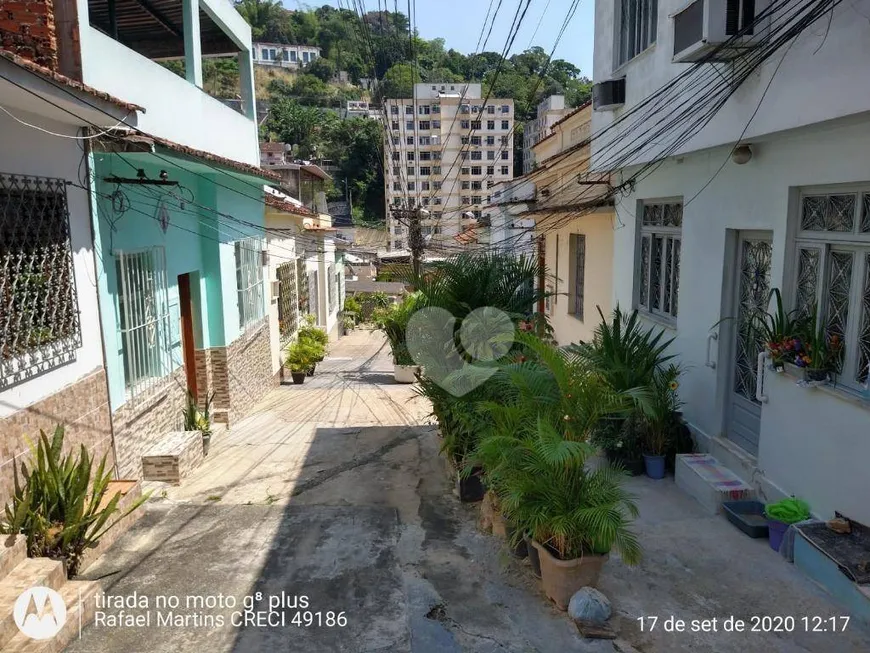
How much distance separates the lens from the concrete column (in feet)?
26.0

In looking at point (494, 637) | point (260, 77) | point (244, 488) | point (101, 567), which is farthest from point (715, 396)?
point (260, 77)

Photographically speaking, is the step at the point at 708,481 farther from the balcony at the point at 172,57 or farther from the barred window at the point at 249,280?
the barred window at the point at 249,280

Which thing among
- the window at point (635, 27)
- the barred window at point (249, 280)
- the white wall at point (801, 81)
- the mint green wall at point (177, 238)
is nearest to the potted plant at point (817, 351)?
the white wall at point (801, 81)

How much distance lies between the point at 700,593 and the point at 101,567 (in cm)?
414

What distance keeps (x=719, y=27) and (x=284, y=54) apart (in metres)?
107

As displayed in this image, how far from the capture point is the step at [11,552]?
151 inches

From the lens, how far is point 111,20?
7484 mm

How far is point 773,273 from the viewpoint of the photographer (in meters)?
5.23

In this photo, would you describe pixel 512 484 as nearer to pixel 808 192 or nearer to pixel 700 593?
pixel 700 593

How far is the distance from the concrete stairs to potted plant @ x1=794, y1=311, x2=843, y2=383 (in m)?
5.04

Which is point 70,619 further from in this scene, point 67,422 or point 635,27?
point 635,27

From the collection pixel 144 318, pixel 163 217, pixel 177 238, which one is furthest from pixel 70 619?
pixel 177 238

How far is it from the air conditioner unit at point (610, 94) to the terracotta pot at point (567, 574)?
5791 mm

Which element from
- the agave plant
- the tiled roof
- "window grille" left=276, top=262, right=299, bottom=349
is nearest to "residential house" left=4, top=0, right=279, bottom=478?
the tiled roof
